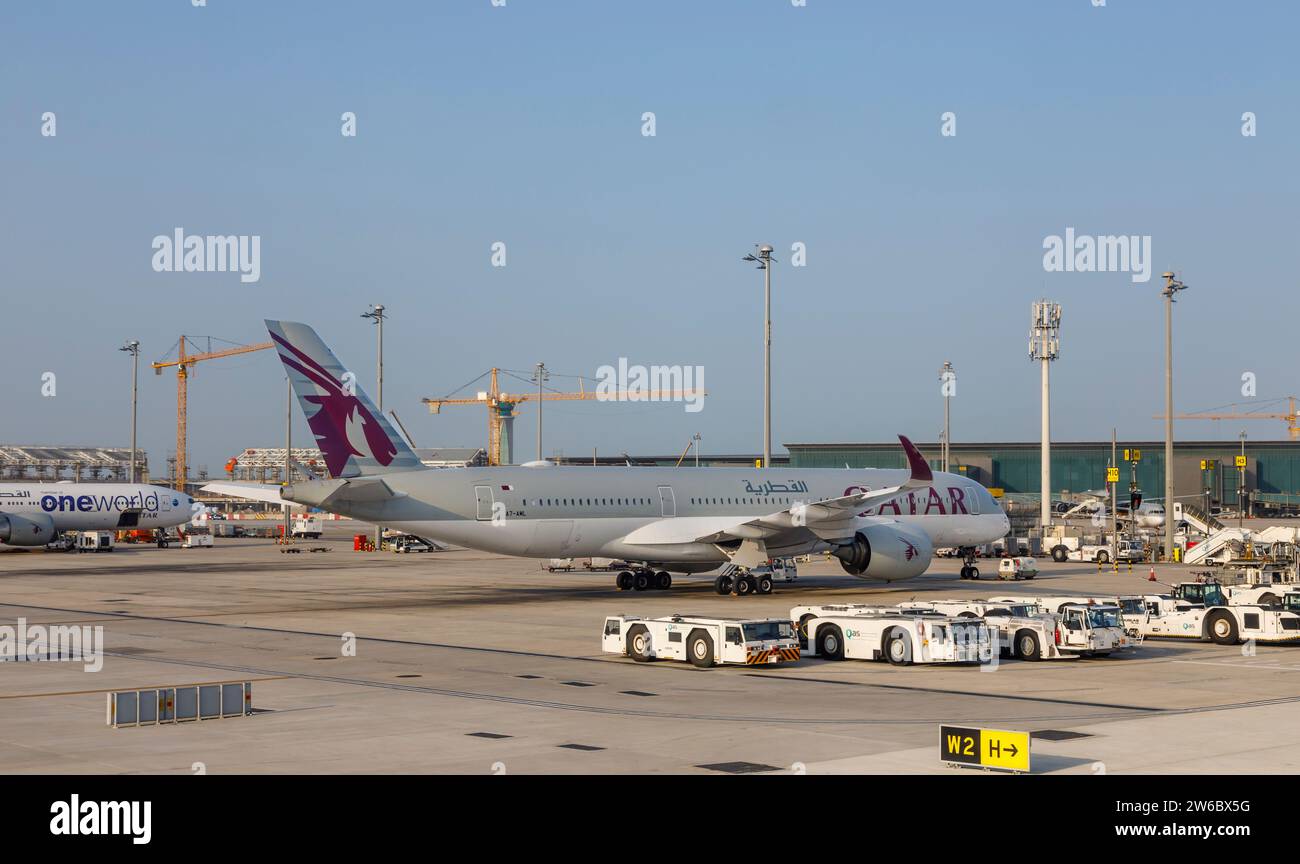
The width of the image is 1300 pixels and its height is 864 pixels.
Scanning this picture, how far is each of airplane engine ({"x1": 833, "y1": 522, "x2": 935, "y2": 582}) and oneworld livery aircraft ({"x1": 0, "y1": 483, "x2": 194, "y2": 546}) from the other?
63.8 metres

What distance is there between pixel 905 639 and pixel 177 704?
54.6 ft

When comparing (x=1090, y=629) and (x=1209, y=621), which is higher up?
(x=1090, y=629)

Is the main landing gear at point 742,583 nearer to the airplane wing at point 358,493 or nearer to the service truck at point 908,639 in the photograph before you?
the airplane wing at point 358,493

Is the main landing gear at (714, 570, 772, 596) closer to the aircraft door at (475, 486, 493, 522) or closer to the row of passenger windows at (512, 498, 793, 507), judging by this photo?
the row of passenger windows at (512, 498, 793, 507)

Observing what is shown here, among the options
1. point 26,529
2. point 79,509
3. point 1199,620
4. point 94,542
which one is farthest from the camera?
point 79,509

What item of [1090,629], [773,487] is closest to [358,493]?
[773,487]

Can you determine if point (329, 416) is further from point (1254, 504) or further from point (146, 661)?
point (1254, 504)

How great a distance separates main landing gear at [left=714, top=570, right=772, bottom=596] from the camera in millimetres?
52656

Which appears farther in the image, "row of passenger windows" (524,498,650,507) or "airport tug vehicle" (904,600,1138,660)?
"row of passenger windows" (524,498,650,507)

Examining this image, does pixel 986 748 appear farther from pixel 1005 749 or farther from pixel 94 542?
pixel 94 542

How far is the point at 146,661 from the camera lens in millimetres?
31891

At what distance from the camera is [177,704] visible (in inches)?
886

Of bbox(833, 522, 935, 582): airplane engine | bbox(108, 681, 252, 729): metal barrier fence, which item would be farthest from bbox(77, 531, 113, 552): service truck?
bbox(108, 681, 252, 729): metal barrier fence
